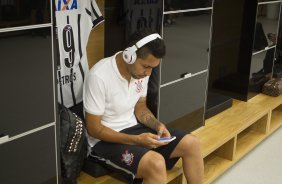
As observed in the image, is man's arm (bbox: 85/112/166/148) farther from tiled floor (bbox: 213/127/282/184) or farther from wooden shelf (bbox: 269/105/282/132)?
wooden shelf (bbox: 269/105/282/132)

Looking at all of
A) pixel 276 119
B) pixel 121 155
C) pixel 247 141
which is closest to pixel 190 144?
pixel 121 155

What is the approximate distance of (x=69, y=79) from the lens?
1.99 metres

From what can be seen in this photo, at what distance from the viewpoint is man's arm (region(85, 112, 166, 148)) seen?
1.79 meters

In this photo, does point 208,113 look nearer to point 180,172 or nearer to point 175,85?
point 175,85

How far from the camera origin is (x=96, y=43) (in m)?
2.25

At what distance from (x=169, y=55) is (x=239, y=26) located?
1.29 m

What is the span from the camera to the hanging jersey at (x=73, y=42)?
1901 millimetres

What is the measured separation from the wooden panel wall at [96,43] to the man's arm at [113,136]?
0.57 meters

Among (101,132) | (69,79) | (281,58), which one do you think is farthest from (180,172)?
(281,58)

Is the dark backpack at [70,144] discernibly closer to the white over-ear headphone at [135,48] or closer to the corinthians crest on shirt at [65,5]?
the white over-ear headphone at [135,48]

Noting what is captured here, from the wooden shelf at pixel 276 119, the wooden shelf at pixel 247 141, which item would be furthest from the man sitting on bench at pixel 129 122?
the wooden shelf at pixel 276 119

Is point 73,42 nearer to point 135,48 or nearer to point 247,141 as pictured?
point 135,48

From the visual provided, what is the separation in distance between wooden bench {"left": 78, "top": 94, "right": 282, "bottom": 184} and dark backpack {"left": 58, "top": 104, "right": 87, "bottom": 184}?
118 mm

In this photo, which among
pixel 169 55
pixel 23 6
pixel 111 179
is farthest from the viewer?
pixel 169 55
